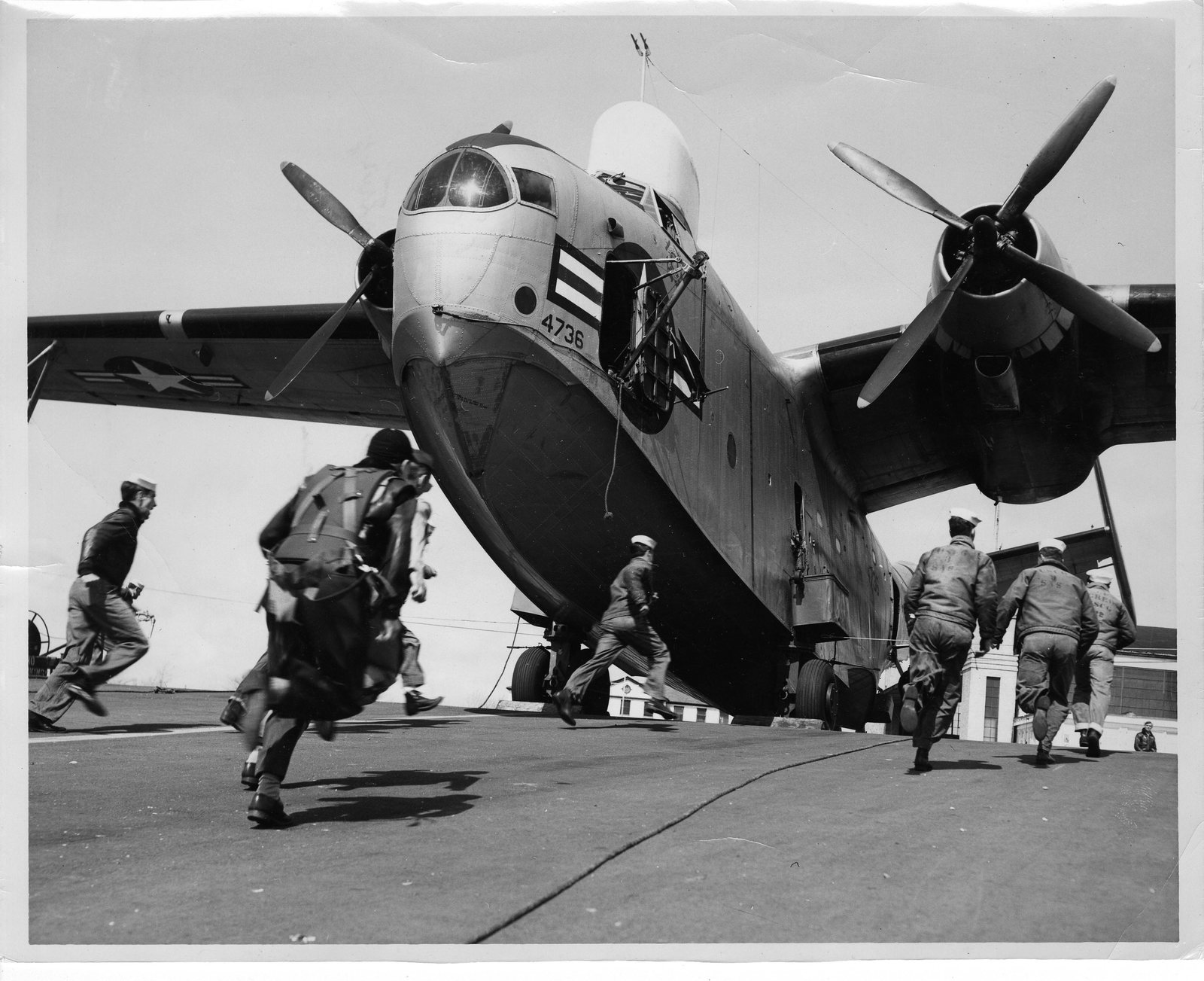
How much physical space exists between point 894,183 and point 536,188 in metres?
4.19

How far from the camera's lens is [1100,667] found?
855 cm

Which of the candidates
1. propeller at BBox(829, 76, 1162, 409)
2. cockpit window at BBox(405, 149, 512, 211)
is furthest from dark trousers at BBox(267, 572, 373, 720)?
propeller at BBox(829, 76, 1162, 409)

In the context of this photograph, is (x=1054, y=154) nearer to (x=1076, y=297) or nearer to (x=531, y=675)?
(x=1076, y=297)

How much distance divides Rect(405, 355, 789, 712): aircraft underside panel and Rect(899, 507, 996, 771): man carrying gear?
395 centimetres

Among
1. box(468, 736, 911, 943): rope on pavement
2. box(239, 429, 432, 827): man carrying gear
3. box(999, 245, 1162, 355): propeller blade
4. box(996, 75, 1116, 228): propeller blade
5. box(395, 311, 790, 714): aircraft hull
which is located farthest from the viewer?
box(999, 245, 1162, 355): propeller blade

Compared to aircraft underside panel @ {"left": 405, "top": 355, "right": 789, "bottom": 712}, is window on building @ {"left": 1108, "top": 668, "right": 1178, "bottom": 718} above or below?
below

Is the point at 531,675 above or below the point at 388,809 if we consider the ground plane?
below

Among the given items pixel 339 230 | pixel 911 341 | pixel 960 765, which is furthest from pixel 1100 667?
pixel 339 230

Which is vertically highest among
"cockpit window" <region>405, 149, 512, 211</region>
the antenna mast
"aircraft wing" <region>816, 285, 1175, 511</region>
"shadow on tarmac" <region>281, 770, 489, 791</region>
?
the antenna mast

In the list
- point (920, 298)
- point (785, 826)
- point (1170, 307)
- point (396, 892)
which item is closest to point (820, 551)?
point (920, 298)

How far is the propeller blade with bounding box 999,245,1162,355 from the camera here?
10219 millimetres

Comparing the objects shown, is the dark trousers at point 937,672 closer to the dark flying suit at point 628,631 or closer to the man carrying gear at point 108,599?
the dark flying suit at point 628,631

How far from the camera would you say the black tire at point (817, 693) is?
1338cm

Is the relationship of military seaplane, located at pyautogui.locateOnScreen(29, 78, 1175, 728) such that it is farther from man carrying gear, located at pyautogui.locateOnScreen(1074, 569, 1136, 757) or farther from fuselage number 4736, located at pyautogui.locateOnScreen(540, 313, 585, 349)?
man carrying gear, located at pyautogui.locateOnScreen(1074, 569, 1136, 757)
